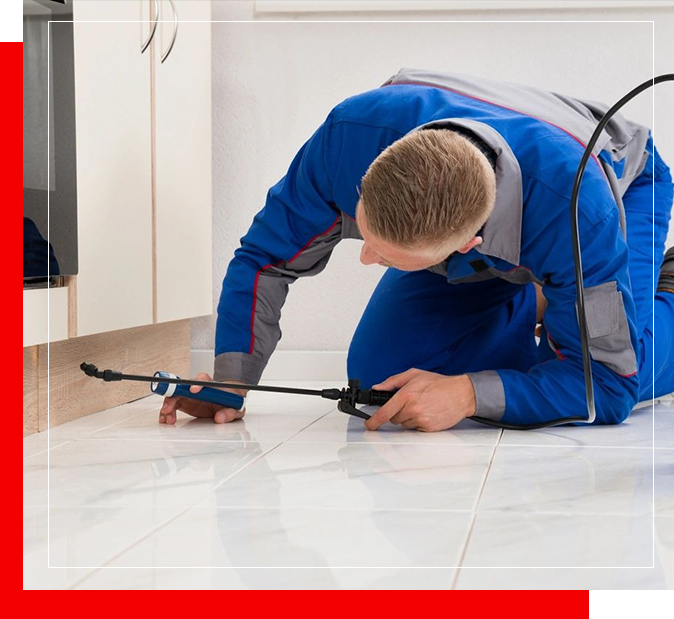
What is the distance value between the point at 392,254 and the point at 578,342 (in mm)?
302

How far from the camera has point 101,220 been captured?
130 centimetres

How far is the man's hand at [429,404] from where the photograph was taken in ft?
3.65

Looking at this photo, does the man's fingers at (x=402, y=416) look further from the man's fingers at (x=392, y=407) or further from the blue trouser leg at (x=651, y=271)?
the blue trouser leg at (x=651, y=271)

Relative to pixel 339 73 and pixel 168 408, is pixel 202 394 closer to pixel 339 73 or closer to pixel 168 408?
pixel 168 408

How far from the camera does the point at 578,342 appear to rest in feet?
Result: 3.71

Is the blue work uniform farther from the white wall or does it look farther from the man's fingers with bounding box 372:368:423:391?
the white wall

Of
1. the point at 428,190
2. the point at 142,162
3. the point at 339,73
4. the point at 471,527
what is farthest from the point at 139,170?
the point at 471,527

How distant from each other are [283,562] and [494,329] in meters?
0.95

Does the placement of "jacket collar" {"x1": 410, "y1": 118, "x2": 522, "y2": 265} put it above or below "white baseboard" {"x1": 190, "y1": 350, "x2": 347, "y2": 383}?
above

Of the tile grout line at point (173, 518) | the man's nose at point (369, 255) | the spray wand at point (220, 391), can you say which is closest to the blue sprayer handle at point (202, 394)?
the spray wand at point (220, 391)

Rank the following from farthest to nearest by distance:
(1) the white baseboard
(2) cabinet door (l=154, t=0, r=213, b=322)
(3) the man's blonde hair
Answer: (1) the white baseboard → (2) cabinet door (l=154, t=0, r=213, b=322) → (3) the man's blonde hair

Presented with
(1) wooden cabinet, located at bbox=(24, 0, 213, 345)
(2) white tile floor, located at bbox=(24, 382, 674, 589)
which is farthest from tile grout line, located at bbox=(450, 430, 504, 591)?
(1) wooden cabinet, located at bbox=(24, 0, 213, 345)

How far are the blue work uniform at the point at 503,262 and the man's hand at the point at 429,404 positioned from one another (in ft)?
0.08

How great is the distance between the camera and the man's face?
1.00 m
